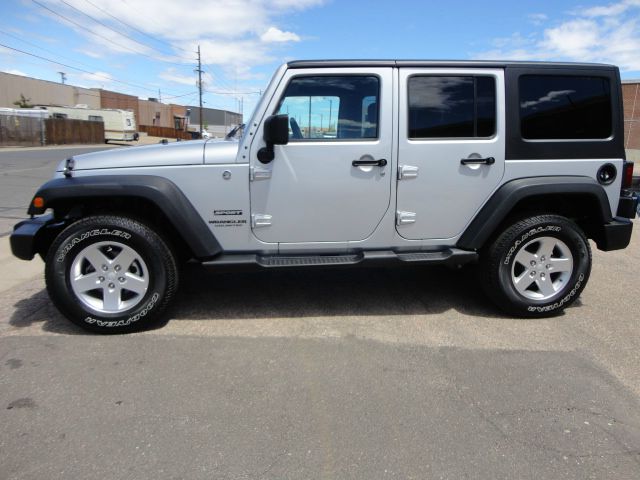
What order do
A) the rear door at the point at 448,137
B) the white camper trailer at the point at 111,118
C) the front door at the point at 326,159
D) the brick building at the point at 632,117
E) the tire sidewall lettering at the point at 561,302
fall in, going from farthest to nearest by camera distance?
the white camper trailer at the point at 111,118, the brick building at the point at 632,117, the tire sidewall lettering at the point at 561,302, the rear door at the point at 448,137, the front door at the point at 326,159

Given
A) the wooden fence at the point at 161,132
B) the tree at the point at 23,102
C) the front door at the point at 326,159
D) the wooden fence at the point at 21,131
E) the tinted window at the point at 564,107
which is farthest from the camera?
the wooden fence at the point at 161,132

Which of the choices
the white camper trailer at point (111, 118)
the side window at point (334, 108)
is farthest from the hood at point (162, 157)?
the white camper trailer at point (111, 118)

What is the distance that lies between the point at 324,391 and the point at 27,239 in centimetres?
244

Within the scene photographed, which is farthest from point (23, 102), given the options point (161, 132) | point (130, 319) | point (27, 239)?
point (130, 319)

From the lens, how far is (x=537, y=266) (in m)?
3.86

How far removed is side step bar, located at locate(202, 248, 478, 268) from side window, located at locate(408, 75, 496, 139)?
3.10 feet

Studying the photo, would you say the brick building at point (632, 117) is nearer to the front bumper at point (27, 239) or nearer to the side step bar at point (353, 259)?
the side step bar at point (353, 259)

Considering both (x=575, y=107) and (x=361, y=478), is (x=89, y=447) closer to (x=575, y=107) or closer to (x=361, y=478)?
(x=361, y=478)

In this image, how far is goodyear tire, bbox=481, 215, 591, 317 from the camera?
12.3ft

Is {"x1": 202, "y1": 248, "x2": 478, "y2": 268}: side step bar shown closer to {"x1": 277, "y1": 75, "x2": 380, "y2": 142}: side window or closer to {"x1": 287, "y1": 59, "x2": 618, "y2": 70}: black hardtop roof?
{"x1": 277, "y1": 75, "x2": 380, "y2": 142}: side window

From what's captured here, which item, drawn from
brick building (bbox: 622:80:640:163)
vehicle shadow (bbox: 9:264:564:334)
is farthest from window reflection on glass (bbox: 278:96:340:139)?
brick building (bbox: 622:80:640:163)

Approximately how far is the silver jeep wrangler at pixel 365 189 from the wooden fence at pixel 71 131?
3378 centimetres

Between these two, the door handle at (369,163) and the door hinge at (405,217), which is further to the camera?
the door hinge at (405,217)

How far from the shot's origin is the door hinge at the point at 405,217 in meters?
3.67
